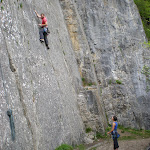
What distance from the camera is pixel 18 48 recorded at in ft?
27.3

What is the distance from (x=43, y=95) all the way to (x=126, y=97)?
11.8m

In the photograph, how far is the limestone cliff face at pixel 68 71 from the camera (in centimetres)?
750

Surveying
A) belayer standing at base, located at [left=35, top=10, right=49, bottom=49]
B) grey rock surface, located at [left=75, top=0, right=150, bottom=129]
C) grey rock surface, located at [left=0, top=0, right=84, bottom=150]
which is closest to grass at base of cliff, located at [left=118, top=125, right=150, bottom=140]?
grey rock surface, located at [left=75, top=0, right=150, bottom=129]

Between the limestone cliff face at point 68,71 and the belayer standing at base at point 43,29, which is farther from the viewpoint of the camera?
the belayer standing at base at point 43,29

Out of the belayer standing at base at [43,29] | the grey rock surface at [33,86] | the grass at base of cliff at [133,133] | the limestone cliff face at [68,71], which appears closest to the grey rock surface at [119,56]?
the limestone cliff face at [68,71]

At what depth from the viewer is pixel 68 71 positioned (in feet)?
47.6

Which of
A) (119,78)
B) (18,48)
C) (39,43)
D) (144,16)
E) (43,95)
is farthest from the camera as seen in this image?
(144,16)

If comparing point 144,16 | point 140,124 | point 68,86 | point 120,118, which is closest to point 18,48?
point 68,86

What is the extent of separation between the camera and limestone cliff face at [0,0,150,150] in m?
7.50

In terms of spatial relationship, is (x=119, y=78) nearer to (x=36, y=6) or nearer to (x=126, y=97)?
(x=126, y=97)

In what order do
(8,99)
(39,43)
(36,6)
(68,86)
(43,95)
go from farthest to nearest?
1. (68,86)
2. (36,6)
3. (39,43)
4. (43,95)
5. (8,99)

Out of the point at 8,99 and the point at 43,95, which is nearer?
the point at 8,99

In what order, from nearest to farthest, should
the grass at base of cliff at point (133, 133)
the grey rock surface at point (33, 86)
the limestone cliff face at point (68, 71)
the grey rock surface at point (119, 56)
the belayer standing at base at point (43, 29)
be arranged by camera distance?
the grey rock surface at point (33, 86) < the limestone cliff face at point (68, 71) < the belayer standing at base at point (43, 29) < the grass at base of cliff at point (133, 133) < the grey rock surface at point (119, 56)

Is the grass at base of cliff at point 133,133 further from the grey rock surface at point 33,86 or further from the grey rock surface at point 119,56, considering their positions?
the grey rock surface at point 33,86
